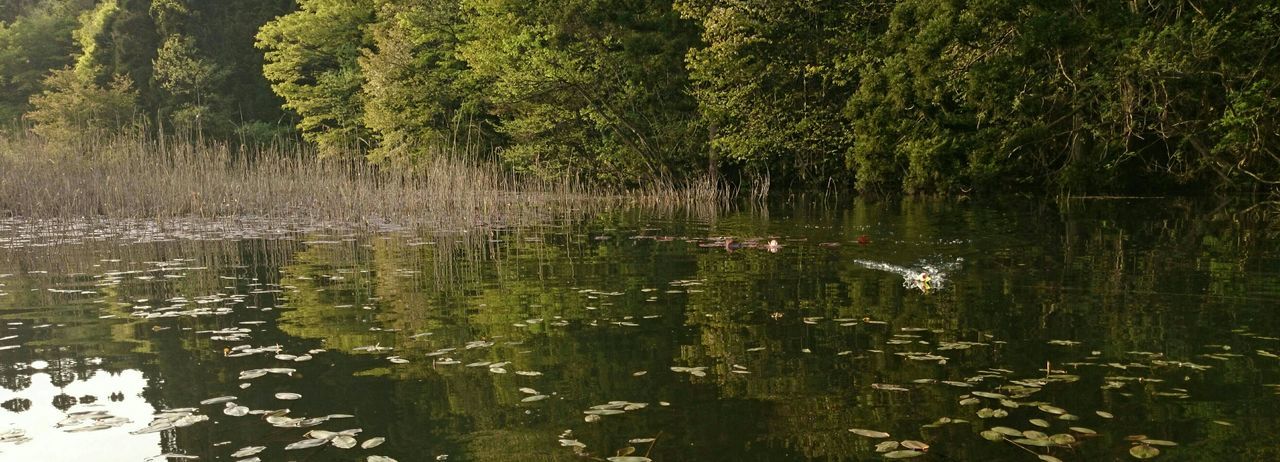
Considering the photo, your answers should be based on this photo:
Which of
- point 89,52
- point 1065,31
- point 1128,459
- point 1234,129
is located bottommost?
point 1128,459

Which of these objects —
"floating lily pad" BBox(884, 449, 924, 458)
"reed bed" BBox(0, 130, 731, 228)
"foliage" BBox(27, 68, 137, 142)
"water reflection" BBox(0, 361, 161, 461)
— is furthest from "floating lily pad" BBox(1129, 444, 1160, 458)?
"foliage" BBox(27, 68, 137, 142)

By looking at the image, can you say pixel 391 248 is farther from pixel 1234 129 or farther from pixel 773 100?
pixel 773 100

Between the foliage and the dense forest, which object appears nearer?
the dense forest

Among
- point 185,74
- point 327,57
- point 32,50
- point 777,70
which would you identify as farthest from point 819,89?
point 32,50

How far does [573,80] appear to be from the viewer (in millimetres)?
30891

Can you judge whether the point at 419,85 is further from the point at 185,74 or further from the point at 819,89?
the point at 185,74

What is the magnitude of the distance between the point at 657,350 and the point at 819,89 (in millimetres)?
24101

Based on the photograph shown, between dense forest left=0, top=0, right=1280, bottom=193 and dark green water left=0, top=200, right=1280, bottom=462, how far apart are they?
26.9 ft

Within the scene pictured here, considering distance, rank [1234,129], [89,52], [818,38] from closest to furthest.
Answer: [1234,129]
[818,38]
[89,52]

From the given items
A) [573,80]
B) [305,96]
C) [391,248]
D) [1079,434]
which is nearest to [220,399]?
[1079,434]

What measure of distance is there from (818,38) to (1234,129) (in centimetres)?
1170

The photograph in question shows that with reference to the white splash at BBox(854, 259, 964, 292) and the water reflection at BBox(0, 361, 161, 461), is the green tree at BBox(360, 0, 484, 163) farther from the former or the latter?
the water reflection at BBox(0, 361, 161, 461)

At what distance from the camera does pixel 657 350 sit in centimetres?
594

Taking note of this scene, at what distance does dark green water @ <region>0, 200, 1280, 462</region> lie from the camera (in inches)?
165
